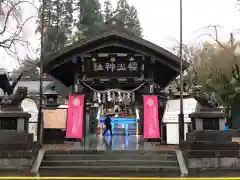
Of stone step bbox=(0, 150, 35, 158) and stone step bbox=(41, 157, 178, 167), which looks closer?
stone step bbox=(0, 150, 35, 158)

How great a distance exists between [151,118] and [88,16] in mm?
43199

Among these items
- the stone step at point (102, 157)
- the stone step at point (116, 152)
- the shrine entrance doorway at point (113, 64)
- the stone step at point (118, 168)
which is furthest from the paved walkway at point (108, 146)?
the shrine entrance doorway at point (113, 64)

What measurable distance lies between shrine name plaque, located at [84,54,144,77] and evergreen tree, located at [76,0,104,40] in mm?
37547

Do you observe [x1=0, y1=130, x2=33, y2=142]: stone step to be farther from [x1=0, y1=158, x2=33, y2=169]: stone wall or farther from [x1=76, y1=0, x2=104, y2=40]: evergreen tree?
[x1=76, y1=0, x2=104, y2=40]: evergreen tree

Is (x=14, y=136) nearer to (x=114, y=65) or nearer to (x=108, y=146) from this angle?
(x=108, y=146)

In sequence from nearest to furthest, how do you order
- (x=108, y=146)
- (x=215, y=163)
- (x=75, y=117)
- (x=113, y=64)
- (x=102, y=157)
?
(x=215, y=163) < (x=102, y=157) < (x=108, y=146) < (x=75, y=117) < (x=113, y=64)

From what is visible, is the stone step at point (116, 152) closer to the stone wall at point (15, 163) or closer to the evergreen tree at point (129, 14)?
the stone wall at point (15, 163)

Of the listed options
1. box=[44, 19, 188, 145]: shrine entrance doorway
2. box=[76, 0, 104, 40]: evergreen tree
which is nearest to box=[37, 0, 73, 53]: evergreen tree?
box=[76, 0, 104, 40]: evergreen tree

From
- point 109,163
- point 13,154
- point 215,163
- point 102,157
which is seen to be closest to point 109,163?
point 109,163

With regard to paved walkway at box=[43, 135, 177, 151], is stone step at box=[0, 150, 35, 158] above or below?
above

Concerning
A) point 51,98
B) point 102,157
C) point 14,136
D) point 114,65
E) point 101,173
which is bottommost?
point 101,173

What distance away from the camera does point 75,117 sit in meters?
18.3

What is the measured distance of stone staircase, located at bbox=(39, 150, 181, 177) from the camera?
1152 centimetres

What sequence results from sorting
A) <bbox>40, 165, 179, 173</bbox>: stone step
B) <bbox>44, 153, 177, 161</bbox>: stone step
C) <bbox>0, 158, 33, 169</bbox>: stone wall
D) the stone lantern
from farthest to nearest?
the stone lantern → <bbox>44, 153, 177, 161</bbox>: stone step → <bbox>0, 158, 33, 169</bbox>: stone wall → <bbox>40, 165, 179, 173</bbox>: stone step
